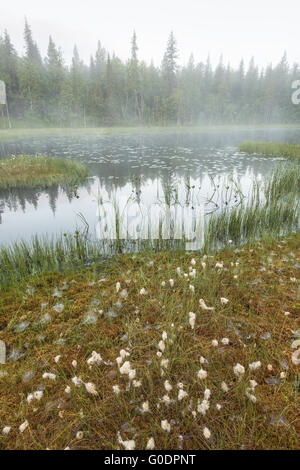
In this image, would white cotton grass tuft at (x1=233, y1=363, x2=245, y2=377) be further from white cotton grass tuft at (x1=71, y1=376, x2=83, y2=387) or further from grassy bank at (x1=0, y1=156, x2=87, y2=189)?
grassy bank at (x1=0, y1=156, x2=87, y2=189)

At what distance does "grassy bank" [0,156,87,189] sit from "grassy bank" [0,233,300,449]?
36.0 ft

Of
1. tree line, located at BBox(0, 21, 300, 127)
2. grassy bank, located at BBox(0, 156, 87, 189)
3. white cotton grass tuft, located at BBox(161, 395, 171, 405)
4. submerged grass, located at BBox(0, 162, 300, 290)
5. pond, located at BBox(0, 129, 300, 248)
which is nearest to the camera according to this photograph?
white cotton grass tuft, located at BBox(161, 395, 171, 405)

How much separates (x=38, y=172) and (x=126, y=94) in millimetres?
61535

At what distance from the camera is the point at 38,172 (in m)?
15.5

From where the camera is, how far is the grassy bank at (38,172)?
1440cm

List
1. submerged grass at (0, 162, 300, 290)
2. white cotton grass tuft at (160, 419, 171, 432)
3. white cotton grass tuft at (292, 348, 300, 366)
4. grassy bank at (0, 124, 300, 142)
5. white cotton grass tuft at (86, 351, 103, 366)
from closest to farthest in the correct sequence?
white cotton grass tuft at (160, 419, 171, 432)
white cotton grass tuft at (86, 351, 103, 366)
white cotton grass tuft at (292, 348, 300, 366)
submerged grass at (0, 162, 300, 290)
grassy bank at (0, 124, 300, 142)

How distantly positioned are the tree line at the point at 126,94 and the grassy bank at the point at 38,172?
169 feet

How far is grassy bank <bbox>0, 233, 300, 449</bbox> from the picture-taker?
2275 millimetres

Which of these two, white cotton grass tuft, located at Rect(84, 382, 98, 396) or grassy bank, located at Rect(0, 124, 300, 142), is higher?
grassy bank, located at Rect(0, 124, 300, 142)

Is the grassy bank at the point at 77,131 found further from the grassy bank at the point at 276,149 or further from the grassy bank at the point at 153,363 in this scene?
the grassy bank at the point at 153,363

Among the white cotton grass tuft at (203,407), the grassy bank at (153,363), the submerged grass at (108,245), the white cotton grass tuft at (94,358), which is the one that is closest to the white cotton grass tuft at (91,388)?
the grassy bank at (153,363)

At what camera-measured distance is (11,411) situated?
2.59 meters

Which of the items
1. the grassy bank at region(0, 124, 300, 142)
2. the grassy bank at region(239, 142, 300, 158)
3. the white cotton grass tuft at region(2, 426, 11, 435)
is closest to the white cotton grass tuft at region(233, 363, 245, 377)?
the white cotton grass tuft at region(2, 426, 11, 435)
